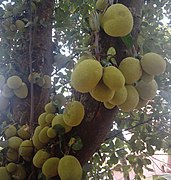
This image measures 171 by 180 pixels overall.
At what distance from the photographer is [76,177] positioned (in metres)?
0.81

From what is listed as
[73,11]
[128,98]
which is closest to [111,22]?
[128,98]

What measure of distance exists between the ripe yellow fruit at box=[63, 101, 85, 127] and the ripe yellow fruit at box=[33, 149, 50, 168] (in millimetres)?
139

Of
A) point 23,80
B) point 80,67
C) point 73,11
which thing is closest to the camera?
point 80,67

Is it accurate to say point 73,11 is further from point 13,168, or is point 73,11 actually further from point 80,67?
point 80,67

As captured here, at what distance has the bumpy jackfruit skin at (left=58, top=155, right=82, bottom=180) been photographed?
0.80 metres

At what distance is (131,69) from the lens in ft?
2.33

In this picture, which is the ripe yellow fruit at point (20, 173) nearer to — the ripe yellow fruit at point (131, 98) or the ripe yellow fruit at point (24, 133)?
the ripe yellow fruit at point (24, 133)

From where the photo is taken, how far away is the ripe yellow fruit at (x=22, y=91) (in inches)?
47.5

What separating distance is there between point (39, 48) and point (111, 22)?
25.5 inches

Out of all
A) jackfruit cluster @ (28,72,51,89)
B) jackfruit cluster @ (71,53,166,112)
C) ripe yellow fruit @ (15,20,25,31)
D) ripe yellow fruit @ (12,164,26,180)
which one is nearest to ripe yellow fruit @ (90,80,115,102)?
jackfruit cluster @ (71,53,166,112)

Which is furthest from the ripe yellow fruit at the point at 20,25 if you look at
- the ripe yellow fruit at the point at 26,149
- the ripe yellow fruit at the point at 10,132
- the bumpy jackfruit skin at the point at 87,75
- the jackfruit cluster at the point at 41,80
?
the bumpy jackfruit skin at the point at 87,75

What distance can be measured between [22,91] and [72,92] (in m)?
0.35

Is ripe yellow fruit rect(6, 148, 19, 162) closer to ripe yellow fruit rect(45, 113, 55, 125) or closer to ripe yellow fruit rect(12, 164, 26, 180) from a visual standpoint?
ripe yellow fruit rect(12, 164, 26, 180)

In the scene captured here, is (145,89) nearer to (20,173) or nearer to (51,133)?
(51,133)
